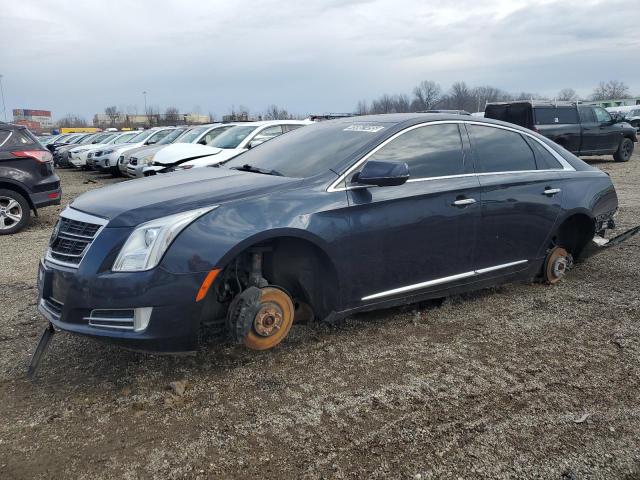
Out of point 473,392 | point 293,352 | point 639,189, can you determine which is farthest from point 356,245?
point 639,189

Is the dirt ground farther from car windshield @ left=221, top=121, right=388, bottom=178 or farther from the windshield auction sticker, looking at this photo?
the windshield auction sticker

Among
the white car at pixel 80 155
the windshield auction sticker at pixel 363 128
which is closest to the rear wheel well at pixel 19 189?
the windshield auction sticker at pixel 363 128

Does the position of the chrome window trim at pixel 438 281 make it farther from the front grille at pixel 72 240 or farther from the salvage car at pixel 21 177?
the salvage car at pixel 21 177

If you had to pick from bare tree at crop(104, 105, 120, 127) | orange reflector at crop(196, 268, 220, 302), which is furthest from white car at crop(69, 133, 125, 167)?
bare tree at crop(104, 105, 120, 127)

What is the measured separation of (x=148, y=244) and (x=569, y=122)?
625 inches

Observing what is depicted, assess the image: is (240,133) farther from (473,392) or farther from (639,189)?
(473,392)

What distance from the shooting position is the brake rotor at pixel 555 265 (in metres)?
4.97

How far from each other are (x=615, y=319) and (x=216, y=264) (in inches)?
126

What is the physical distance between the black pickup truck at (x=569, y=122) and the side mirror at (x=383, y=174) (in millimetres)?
13069

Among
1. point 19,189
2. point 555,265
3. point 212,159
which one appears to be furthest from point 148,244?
point 212,159

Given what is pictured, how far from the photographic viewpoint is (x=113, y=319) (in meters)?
3.02

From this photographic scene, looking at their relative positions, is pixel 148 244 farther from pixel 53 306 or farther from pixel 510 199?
pixel 510 199

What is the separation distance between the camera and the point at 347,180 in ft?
12.0

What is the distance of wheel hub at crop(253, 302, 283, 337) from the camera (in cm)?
337
